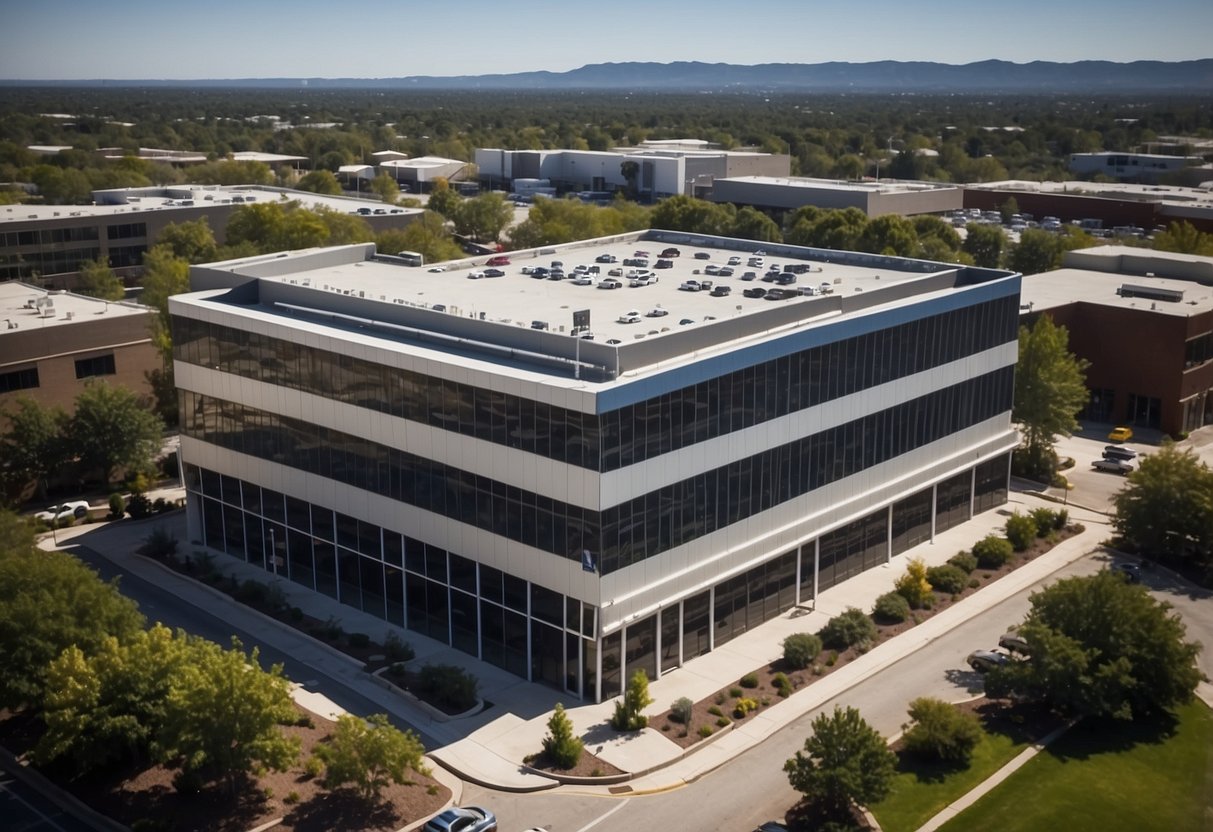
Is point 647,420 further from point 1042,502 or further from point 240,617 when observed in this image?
point 1042,502

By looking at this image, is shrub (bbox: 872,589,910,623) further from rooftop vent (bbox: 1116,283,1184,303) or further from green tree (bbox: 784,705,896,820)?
rooftop vent (bbox: 1116,283,1184,303)

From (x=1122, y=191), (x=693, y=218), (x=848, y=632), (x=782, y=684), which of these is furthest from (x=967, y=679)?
(x=1122, y=191)

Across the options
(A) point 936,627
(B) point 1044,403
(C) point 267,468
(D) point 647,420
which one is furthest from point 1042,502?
(C) point 267,468

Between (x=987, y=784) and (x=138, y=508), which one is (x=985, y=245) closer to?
(x=138, y=508)

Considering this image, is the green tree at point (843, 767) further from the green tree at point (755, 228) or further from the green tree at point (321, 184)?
the green tree at point (321, 184)

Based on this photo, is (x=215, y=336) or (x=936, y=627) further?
(x=215, y=336)

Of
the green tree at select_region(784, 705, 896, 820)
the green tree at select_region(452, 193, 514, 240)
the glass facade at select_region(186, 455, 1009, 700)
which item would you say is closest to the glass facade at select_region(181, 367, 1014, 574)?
the glass facade at select_region(186, 455, 1009, 700)
